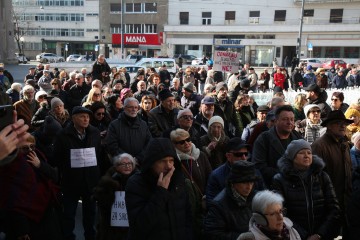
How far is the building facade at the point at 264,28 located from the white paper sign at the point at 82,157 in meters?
41.9

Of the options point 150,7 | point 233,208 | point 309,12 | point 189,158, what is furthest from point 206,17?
point 233,208

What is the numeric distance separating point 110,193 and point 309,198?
6.51 feet

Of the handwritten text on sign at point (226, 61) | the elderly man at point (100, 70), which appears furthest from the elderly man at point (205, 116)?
the elderly man at point (100, 70)

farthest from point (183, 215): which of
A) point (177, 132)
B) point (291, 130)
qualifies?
point (291, 130)

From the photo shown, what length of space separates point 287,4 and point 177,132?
162ft

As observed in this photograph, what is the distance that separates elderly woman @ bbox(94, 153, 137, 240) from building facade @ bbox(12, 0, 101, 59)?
60819 millimetres

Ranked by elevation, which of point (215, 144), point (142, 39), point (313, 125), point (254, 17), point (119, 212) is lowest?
point (119, 212)

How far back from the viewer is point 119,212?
4133mm

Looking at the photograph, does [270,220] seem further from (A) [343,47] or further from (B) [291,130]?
(A) [343,47]

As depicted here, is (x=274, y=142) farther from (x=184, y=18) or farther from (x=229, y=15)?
(x=184, y=18)

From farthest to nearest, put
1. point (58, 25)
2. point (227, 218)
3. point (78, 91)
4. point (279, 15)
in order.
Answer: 1. point (58, 25)
2. point (279, 15)
3. point (78, 91)
4. point (227, 218)

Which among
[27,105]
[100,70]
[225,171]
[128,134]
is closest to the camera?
[225,171]

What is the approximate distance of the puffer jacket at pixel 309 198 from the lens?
3.78 metres

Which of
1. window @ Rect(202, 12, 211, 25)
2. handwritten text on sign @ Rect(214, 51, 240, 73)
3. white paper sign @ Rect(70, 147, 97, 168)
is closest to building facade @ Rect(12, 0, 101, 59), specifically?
window @ Rect(202, 12, 211, 25)
